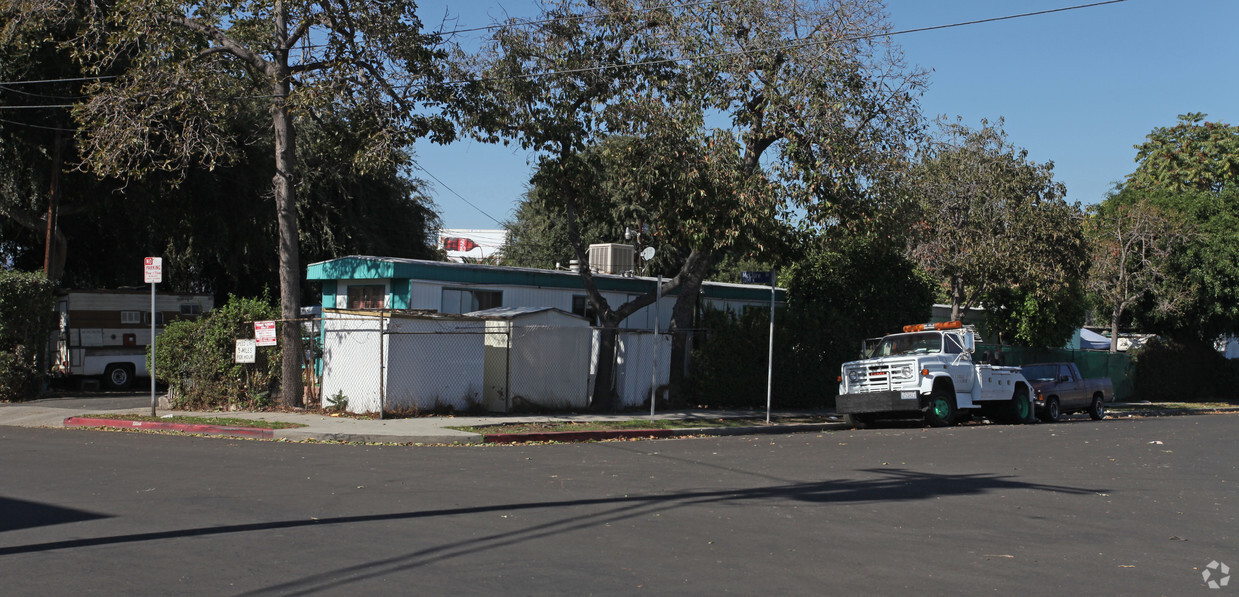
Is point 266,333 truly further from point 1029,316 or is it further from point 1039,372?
point 1029,316

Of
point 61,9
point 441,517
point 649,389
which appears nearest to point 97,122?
point 61,9

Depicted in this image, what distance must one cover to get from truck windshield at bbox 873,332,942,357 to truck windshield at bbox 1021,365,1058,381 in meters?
5.48

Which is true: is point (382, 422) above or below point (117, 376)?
below

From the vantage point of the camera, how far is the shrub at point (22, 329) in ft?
71.4

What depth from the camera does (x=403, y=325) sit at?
18.1 metres

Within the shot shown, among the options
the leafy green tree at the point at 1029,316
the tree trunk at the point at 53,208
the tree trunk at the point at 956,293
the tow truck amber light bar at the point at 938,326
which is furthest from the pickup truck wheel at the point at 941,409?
the tree trunk at the point at 53,208

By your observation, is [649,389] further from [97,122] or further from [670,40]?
[97,122]

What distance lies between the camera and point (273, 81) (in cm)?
1861

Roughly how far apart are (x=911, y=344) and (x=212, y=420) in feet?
46.8

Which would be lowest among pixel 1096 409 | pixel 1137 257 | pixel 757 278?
pixel 1096 409

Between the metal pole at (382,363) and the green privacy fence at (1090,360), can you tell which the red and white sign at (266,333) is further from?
the green privacy fence at (1090,360)

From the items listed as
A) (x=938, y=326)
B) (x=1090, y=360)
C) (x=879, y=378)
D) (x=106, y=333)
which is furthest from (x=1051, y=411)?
(x=106, y=333)

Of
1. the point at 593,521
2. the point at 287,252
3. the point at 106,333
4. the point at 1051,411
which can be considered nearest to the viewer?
the point at 593,521

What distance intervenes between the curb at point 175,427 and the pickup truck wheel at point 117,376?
9.69m
